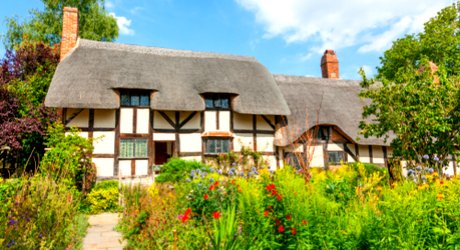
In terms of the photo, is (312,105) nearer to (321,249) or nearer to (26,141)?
(321,249)

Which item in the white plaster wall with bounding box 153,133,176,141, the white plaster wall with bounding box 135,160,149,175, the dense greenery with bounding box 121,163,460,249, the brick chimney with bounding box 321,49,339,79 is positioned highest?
the brick chimney with bounding box 321,49,339,79

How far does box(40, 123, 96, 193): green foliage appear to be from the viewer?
8254 millimetres

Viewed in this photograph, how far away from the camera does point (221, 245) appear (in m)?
2.71

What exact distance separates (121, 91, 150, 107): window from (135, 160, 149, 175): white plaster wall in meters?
2.23

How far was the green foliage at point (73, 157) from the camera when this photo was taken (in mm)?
8254

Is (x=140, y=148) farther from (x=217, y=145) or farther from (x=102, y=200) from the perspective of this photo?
(x=217, y=145)

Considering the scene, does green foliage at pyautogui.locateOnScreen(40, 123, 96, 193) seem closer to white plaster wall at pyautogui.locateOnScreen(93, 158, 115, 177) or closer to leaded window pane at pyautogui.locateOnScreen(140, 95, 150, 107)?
white plaster wall at pyautogui.locateOnScreen(93, 158, 115, 177)

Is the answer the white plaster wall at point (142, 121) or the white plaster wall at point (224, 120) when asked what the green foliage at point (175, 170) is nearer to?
the white plaster wall at point (142, 121)

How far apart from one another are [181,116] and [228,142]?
2.28m

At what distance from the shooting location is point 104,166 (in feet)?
34.6

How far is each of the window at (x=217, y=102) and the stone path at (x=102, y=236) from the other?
6286mm

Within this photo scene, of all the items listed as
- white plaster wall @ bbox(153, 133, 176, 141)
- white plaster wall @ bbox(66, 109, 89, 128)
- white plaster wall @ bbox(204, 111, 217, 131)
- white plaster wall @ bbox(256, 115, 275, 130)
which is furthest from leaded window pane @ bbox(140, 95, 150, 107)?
white plaster wall @ bbox(256, 115, 275, 130)

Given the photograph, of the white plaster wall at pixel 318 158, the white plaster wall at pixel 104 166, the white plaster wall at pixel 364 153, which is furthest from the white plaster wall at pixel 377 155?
the white plaster wall at pixel 104 166

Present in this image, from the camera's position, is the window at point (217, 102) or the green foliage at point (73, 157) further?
the window at point (217, 102)
